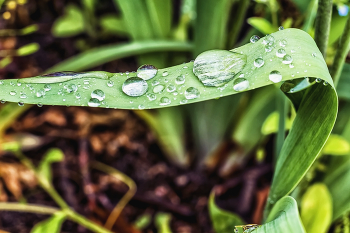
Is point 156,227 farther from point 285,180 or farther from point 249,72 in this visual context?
point 249,72

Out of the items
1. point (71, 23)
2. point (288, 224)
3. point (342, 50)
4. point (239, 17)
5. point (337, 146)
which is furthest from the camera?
point (71, 23)

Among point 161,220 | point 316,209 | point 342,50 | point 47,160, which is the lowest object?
point 161,220

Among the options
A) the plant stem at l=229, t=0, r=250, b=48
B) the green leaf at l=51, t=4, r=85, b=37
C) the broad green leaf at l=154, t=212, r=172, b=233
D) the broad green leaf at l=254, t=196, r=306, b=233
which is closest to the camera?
the broad green leaf at l=254, t=196, r=306, b=233

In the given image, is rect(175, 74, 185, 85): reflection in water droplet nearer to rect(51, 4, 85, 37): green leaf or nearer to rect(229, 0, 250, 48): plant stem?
rect(229, 0, 250, 48): plant stem

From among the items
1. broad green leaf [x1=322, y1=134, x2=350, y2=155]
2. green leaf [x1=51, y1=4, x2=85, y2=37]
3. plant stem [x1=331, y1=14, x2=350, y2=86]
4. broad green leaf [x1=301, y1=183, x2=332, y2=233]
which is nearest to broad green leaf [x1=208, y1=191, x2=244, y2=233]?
broad green leaf [x1=301, y1=183, x2=332, y2=233]

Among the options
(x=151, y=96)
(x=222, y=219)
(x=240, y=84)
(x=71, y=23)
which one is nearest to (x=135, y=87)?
(x=151, y=96)

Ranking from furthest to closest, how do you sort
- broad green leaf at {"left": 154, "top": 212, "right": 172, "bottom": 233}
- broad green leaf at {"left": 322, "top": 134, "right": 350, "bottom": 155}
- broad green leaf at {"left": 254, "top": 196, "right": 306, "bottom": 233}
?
broad green leaf at {"left": 154, "top": 212, "right": 172, "bottom": 233}
broad green leaf at {"left": 322, "top": 134, "right": 350, "bottom": 155}
broad green leaf at {"left": 254, "top": 196, "right": 306, "bottom": 233}

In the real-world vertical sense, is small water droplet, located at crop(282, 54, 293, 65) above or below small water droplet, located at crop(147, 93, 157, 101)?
above

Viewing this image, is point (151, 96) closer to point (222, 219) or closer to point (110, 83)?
point (110, 83)
